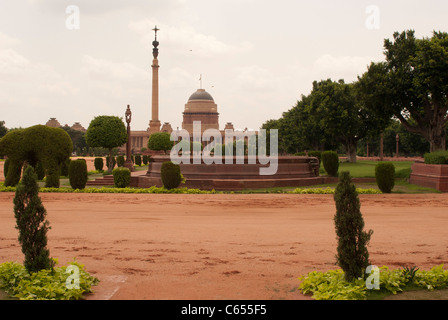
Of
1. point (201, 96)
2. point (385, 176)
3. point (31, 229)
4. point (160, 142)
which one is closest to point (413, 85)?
point (385, 176)

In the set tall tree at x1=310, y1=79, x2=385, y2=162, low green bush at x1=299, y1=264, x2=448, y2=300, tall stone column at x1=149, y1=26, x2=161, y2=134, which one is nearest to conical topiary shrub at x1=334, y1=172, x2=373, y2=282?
low green bush at x1=299, y1=264, x2=448, y2=300

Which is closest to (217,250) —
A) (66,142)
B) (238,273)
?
(238,273)

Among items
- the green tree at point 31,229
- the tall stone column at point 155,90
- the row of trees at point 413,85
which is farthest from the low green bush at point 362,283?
the tall stone column at point 155,90

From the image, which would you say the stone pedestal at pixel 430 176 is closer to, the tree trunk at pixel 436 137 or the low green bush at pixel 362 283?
the tree trunk at pixel 436 137

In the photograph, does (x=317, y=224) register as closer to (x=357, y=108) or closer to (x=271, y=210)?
(x=271, y=210)

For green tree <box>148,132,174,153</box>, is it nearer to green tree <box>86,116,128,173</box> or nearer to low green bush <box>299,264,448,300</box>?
green tree <box>86,116,128,173</box>

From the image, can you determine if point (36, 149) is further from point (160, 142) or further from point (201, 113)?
point (201, 113)

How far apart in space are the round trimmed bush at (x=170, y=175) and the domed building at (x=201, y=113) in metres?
108

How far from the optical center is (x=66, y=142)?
2234cm

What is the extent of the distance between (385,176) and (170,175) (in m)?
9.71

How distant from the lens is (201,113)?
5202 inches

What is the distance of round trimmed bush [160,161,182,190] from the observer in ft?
70.3

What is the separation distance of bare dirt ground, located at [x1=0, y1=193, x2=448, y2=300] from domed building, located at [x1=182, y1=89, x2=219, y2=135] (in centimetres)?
11466

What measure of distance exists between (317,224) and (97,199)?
31.5 feet
